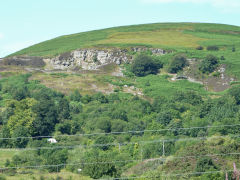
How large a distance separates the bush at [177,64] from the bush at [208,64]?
397 centimetres

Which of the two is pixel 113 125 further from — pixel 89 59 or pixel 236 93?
pixel 89 59

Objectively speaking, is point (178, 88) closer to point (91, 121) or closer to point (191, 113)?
point (191, 113)

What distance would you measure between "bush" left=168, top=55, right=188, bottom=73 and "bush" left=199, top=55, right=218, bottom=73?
3.97 m

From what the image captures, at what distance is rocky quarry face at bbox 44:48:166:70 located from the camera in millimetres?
121812

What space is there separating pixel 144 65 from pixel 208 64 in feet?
45.8

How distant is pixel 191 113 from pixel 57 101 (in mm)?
23460

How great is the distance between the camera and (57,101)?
93.9 m

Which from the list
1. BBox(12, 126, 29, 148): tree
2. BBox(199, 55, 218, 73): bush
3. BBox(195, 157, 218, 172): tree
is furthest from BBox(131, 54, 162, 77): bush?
BBox(195, 157, 218, 172): tree

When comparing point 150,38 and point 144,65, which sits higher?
point 150,38

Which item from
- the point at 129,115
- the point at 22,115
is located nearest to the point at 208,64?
the point at 129,115

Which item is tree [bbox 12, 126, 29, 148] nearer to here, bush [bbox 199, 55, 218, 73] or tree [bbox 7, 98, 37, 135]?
tree [bbox 7, 98, 37, 135]

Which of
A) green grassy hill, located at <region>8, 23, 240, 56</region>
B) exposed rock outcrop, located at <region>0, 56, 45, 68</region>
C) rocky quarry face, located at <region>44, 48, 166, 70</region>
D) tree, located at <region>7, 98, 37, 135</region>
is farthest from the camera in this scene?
green grassy hill, located at <region>8, 23, 240, 56</region>

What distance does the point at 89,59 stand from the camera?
124m

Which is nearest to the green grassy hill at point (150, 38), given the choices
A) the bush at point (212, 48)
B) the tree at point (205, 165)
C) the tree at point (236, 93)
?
→ the bush at point (212, 48)
